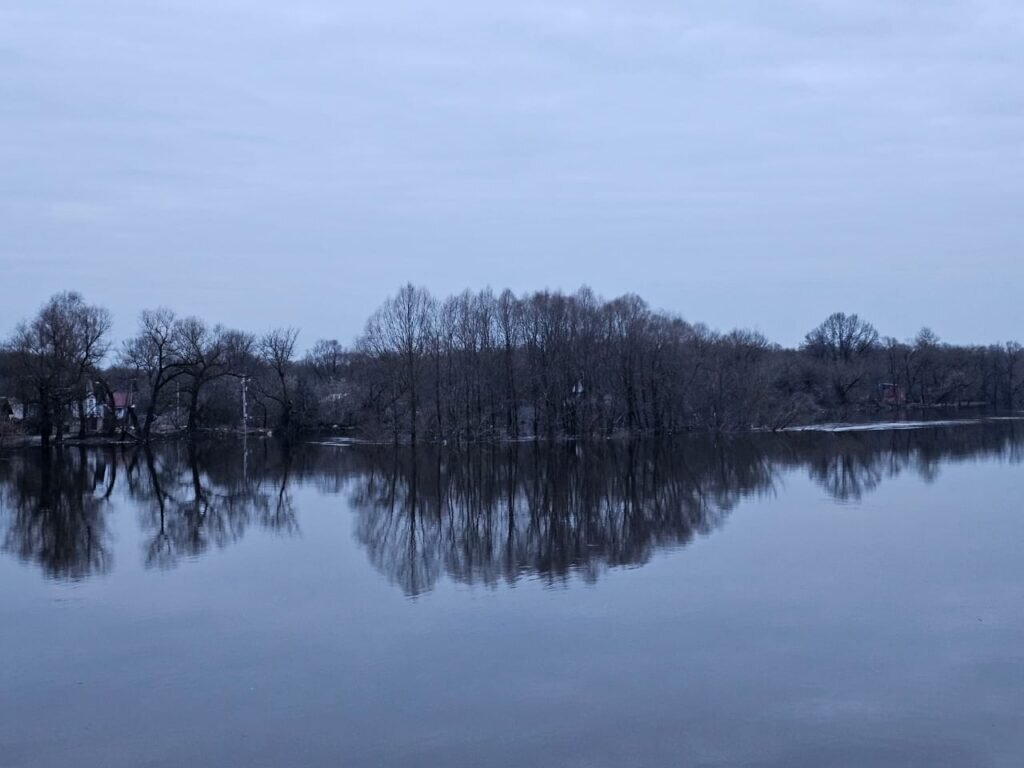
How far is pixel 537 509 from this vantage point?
19828mm

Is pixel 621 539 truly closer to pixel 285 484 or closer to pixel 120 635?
pixel 120 635

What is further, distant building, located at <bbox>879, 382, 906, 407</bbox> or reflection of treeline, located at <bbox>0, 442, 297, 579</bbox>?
distant building, located at <bbox>879, 382, 906, 407</bbox>

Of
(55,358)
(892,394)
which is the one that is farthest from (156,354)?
(892,394)

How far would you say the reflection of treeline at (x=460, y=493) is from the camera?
49.7 feet

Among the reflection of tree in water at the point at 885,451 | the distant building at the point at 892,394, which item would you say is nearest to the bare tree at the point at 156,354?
the reflection of tree in water at the point at 885,451

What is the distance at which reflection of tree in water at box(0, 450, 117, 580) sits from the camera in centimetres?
1522

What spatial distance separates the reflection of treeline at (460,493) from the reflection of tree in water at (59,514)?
44 millimetres

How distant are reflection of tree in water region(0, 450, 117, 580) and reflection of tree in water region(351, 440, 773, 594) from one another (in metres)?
4.15

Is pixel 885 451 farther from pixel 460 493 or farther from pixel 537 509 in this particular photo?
pixel 537 509

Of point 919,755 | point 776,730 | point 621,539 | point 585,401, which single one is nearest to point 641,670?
point 776,730

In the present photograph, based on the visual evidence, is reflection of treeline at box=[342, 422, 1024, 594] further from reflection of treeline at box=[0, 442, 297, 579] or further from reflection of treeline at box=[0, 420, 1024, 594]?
reflection of treeline at box=[0, 442, 297, 579]

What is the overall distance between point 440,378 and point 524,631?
3628 cm

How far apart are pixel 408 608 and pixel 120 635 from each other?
2.88m

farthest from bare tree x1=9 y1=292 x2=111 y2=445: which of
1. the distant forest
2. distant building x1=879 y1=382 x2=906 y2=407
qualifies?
distant building x1=879 y1=382 x2=906 y2=407
